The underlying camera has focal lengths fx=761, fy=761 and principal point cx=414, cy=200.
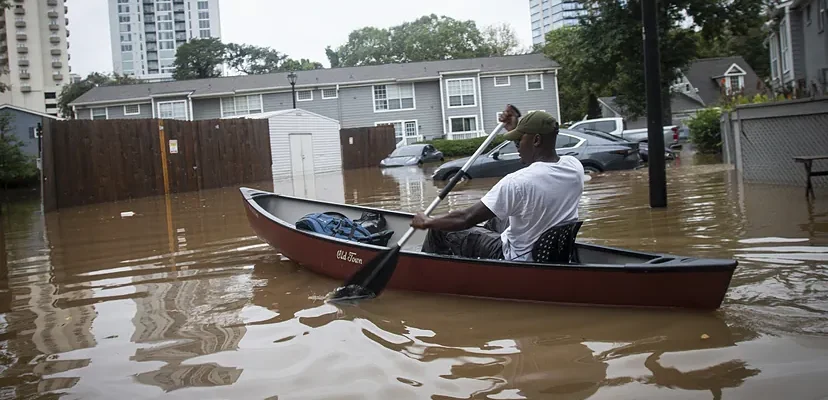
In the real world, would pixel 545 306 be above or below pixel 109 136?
below

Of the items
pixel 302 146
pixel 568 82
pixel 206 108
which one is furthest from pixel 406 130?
pixel 302 146

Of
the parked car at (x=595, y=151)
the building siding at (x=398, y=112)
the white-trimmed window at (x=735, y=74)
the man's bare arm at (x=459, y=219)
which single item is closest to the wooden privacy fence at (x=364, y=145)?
the building siding at (x=398, y=112)

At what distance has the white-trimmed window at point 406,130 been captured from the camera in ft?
160

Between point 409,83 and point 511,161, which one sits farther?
point 409,83

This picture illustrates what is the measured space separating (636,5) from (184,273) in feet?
104

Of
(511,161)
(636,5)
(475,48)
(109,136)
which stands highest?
(475,48)

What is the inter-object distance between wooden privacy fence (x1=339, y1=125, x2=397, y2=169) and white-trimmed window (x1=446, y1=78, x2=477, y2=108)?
7514 millimetres

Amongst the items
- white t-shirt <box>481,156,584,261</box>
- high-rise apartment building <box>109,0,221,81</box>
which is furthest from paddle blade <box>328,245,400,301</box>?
high-rise apartment building <box>109,0,221,81</box>

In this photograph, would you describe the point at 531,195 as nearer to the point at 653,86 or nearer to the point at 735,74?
the point at 653,86

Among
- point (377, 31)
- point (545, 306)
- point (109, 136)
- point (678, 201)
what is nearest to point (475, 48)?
point (377, 31)

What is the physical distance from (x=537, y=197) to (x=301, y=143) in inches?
1217

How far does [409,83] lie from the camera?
48750 mm

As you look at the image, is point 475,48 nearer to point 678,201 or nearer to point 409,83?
point 409,83

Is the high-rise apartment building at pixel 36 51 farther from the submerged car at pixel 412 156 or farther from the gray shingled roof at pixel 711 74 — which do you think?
the gray shingled roof at pixel 711 74
